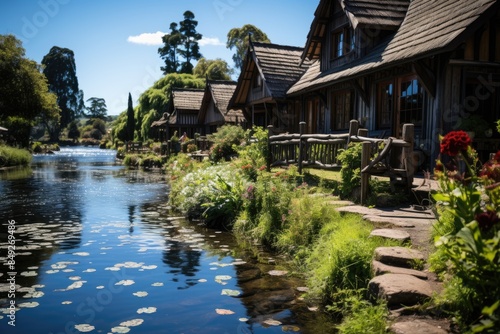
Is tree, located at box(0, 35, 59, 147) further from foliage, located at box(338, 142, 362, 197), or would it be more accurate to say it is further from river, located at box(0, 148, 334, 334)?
foliage, located at box(338, 142, 362, 197)

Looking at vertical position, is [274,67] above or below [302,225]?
above

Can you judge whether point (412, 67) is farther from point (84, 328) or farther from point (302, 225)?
point (84, 328)

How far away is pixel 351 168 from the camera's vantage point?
907 cm

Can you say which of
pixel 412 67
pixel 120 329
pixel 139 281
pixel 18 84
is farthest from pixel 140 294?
pixel 18 84

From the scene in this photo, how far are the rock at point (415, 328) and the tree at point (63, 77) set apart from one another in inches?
3960

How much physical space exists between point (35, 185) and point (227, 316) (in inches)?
692

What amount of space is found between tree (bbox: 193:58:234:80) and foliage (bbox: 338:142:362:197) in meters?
45.4

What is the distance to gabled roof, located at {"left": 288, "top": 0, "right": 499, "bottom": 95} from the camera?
9.53m

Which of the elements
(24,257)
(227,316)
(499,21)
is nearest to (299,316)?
(227,316)

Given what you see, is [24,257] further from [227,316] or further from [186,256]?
[227,316]

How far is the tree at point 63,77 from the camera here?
93.6 metres

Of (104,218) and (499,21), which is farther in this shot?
(104,218)

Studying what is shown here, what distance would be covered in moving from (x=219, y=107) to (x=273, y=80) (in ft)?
35.0

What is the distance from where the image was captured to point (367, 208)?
793 cm
